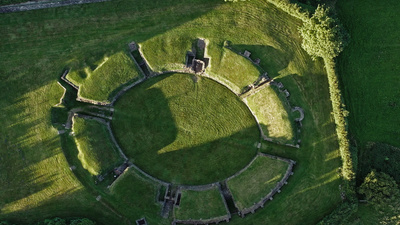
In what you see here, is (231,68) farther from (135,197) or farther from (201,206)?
(135,197)

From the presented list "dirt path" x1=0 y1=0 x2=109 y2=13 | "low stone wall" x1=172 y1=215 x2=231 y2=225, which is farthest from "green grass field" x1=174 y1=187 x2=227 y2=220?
"dirt path" x1=0 y1=0 x2=109 y2=13

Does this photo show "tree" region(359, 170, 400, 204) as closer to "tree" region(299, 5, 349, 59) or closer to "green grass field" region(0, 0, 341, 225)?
"green grass field" region(0, 0, 341, 225)

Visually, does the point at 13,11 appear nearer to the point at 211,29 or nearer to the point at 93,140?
the point at 93,140

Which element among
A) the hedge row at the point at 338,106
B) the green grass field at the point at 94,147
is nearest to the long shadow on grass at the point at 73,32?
the green grass field at the point at 94,147

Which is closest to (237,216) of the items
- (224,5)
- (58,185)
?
(58,185)

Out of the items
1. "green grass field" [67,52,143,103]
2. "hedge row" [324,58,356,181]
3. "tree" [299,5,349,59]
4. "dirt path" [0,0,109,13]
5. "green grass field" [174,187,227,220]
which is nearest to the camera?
"tree" [299,5,349,59]

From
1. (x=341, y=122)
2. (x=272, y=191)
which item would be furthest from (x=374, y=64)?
(x=272, y=191)
